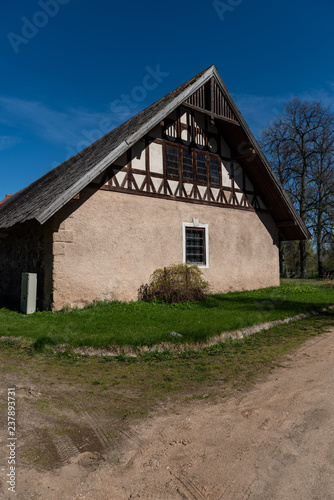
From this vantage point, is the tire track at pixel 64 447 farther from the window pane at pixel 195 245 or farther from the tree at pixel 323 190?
the tree at pixel 323 190

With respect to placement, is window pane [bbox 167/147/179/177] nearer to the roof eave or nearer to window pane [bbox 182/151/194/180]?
window pane [bbox 182/151/194/180]

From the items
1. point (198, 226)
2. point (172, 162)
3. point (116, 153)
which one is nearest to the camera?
point (116, 153)

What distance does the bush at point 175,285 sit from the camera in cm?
1230

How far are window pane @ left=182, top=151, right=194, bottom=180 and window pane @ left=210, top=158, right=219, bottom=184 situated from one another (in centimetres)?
115

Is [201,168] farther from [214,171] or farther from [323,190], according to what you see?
[323,190]

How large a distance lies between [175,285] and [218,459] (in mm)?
9557

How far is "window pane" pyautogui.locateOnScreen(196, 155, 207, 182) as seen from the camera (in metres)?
14.4

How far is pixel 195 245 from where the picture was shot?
14.1 meters

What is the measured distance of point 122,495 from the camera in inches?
101

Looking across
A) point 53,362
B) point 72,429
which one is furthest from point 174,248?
point 72,429

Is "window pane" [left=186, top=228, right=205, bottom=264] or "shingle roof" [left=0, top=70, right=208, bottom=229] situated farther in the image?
"window pane" [left=186, top=228, right=205, bottom=264]

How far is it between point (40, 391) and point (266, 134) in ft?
102

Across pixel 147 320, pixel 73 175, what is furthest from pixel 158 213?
pixel 147 320

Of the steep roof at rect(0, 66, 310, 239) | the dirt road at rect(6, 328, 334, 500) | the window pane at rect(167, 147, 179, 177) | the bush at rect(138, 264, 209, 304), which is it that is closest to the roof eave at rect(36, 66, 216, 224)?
the steep roof at rect(0, 66, 310, 239)
